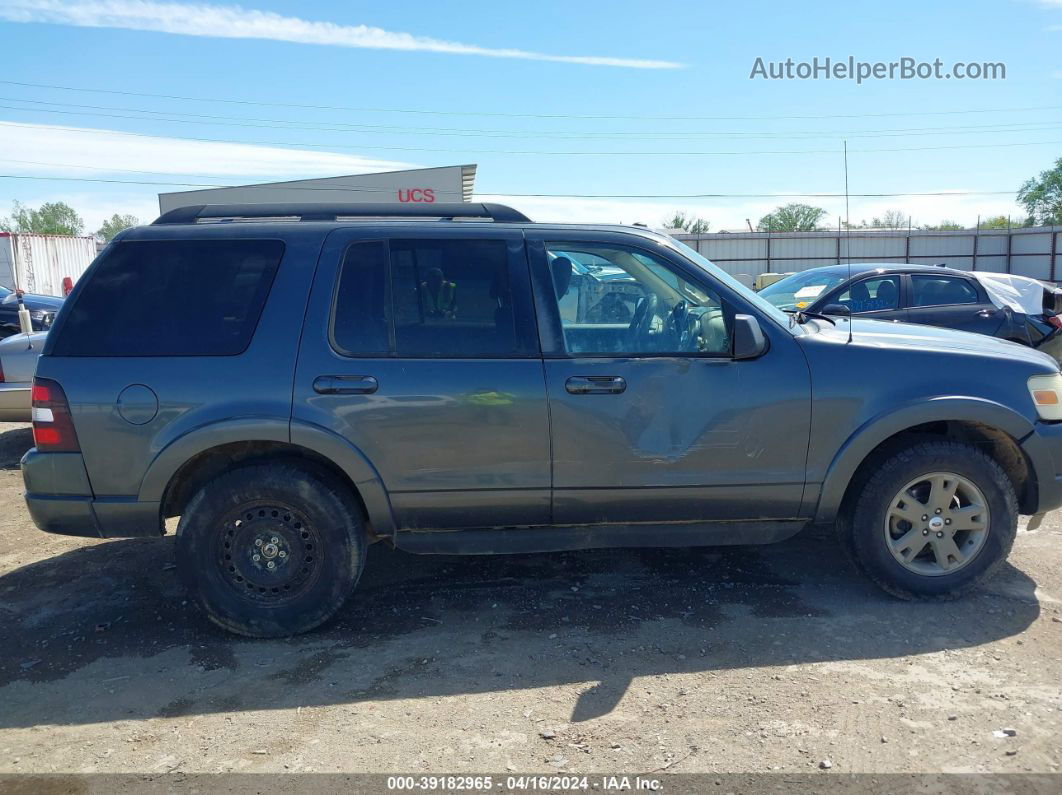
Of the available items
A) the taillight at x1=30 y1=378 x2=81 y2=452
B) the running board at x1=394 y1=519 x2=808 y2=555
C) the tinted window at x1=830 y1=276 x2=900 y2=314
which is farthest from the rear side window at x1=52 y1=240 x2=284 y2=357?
the tinted window at x1=830 y1=276 x2=900 y2=314

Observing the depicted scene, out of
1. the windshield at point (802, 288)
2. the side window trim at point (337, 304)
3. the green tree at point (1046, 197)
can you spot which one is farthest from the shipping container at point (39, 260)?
the green tree at point (1046, 197)

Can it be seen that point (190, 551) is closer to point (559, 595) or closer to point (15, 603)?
point (15, 603)

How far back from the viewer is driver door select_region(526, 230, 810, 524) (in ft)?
12.9

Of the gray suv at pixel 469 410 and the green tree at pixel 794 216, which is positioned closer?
the gray suv at pixel 469 410

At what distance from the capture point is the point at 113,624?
426cm

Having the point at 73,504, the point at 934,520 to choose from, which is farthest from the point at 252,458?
the point at 934,520

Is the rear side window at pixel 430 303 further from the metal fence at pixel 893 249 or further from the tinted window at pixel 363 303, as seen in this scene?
the metal fence at pixel 893 249

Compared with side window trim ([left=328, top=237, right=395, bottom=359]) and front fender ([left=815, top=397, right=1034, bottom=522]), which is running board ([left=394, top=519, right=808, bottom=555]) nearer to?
front fender ([left=815, top=397, right=1034, bottom=522])

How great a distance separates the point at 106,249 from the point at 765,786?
374 cm

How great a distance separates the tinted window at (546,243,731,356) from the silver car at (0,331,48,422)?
5395 millimetres

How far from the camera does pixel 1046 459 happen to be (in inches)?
162

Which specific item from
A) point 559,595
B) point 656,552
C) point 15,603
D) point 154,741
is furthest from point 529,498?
point 15,603

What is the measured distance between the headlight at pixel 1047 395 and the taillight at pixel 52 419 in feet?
15.3

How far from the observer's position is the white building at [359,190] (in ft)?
65.5
